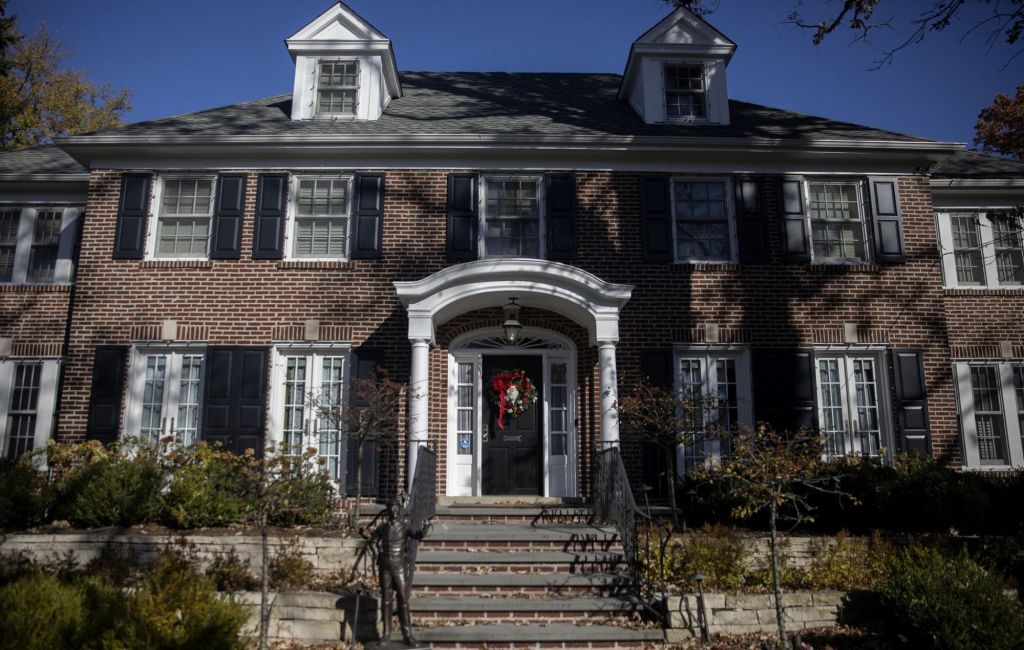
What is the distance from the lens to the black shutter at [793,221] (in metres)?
11.9

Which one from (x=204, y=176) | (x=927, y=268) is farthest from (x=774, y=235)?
(x=204, y=176)

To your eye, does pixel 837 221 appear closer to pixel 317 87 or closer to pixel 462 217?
pixel 462 217

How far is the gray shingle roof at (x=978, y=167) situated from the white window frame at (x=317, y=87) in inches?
402

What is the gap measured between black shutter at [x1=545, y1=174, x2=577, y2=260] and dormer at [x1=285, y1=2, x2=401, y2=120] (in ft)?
11.4

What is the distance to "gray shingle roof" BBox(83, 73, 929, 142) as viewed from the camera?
39.9 feet

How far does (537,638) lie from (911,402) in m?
7.60

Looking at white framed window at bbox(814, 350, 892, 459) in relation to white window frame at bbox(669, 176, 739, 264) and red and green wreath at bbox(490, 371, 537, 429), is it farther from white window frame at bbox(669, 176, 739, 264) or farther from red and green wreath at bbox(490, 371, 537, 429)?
red and green wreath at bbox(490, 371, 537, 429)

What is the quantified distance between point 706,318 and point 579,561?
495cm

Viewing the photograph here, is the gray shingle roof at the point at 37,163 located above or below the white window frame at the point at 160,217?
above

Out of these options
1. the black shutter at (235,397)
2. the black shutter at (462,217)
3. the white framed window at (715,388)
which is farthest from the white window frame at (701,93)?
the black shutter at (235,397)

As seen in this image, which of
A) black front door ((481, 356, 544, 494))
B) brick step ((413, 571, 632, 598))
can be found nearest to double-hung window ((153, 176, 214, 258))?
black front door ((481, 356, 544, 494))

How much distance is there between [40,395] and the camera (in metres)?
12.1

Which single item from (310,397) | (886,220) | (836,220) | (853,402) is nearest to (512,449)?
(310,397)

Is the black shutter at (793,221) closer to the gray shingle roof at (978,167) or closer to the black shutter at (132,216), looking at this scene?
the gray shingle roof at (978,167)
